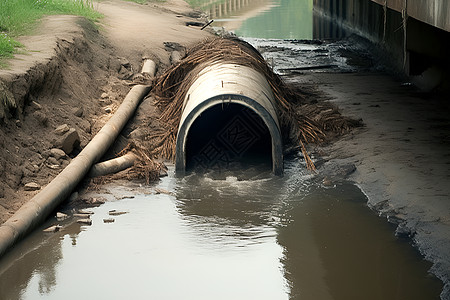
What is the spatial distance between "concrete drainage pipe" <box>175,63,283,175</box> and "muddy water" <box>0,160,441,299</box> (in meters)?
0.77

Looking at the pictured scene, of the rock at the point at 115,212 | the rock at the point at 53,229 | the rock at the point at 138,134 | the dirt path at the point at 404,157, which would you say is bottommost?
the rock at the point at 115,212

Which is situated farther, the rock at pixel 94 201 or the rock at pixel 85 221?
the rock at pixel 94 201

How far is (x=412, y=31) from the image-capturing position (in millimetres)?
12562

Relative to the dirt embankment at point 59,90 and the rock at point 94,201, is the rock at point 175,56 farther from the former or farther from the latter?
the rock at point 94,201

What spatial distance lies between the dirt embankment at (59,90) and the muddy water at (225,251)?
3.12ft

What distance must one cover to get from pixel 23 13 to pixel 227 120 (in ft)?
17.6

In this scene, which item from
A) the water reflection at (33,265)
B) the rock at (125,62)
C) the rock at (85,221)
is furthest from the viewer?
the rock at (125,62)

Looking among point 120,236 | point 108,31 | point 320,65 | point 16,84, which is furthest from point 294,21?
point 120,236

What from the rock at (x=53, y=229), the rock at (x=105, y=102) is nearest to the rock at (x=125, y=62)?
the rock at (x=105, y=102)

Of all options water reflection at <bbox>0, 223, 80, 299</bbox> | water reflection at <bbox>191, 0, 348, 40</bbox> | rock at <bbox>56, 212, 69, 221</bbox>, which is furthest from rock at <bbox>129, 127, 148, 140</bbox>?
water reflection at <bbox>191, 0, 348, 40</bbox>

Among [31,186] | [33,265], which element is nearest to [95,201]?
[31,186]

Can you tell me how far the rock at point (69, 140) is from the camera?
8797 mm

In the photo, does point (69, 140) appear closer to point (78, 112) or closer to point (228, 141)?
point (78, 112)

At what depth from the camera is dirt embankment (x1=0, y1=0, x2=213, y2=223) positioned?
8.07 m
